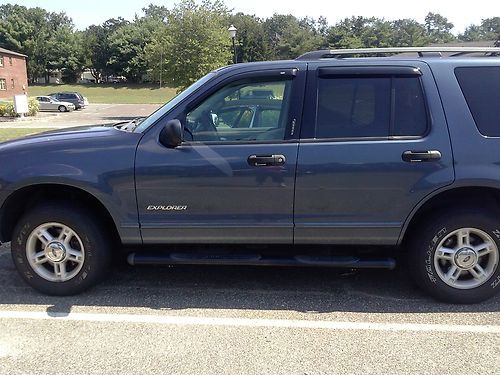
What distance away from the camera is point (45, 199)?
12.5 feet

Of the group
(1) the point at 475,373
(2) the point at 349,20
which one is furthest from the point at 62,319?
(2) the point at 349,20

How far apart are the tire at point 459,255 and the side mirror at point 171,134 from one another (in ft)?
6.84

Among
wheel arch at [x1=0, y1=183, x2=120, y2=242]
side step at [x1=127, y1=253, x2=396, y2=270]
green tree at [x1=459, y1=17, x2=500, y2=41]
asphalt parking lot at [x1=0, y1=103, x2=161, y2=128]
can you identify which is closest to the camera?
side step at [x1=127, y1=253, x2=396, y2=270]

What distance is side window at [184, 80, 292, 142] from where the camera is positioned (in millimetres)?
3600

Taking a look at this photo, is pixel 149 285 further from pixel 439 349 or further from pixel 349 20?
pixel 349 20

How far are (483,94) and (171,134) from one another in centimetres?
247

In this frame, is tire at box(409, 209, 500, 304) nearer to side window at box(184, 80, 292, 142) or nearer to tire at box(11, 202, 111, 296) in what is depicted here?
side window at box(184, 80, 292, 142)

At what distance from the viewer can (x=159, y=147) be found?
3.54m

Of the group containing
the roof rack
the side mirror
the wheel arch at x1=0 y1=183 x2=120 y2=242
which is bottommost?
the wheel arch at x1=0 y1=183 x2=120 y2=242

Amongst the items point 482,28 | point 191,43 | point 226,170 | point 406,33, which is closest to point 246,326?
point 226,170

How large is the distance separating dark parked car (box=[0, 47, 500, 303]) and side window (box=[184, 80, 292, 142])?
11 mm

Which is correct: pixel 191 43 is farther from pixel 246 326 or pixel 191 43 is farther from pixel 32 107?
pixel 246 326

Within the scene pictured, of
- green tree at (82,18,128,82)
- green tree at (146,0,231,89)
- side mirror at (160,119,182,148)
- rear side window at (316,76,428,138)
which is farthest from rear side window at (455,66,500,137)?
green tree at (82,18,128,82)

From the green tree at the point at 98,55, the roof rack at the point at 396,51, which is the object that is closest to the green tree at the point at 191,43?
the roof rack at the point at 396,51
